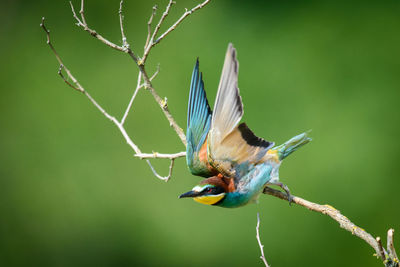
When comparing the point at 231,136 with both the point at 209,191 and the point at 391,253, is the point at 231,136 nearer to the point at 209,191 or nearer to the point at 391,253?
the point at 209,191

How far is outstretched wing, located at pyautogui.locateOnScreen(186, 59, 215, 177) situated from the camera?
1.99 m

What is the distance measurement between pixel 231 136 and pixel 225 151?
0.22 ft

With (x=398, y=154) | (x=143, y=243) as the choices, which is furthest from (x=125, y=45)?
(x=398, y=154)

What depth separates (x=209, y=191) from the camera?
191cm

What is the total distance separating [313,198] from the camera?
3.66 metres

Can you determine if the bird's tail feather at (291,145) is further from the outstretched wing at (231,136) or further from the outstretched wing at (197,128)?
the outstretched wing at (197,128)

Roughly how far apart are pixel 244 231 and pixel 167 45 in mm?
1750

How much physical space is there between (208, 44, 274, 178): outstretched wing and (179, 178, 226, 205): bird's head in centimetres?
8

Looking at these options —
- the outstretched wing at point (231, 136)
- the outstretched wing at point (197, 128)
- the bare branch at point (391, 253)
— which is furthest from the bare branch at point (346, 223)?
the outstretched wing at point (197, 128)

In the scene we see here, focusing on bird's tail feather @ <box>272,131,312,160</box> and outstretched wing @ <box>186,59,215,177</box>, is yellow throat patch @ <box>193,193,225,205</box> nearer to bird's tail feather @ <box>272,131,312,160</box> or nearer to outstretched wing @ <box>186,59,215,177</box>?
outstretched wing @ <box>186,59,215,177</box>

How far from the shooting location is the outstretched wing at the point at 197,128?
1995mm

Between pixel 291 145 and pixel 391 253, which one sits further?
pixel 291 145

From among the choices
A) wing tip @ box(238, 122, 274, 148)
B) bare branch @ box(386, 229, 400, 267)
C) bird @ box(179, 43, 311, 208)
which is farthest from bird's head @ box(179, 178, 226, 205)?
bare branch @ box(386, 229, 400, 267)

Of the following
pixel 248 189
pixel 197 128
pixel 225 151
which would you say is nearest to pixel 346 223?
pixel 248 189
